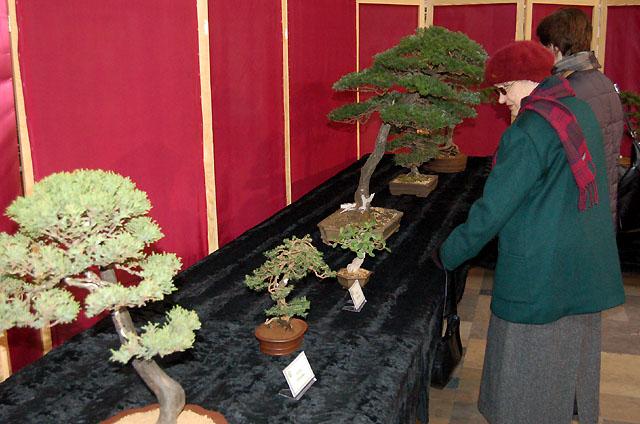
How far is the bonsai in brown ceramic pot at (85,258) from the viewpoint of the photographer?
0.90 metres

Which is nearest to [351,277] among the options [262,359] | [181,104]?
[262,359]

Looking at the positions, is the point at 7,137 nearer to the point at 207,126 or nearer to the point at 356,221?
the point at 207,126

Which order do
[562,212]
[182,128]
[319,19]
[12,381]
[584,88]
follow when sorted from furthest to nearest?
[319,19] → [182,128] → [584,88] → [562,212] → [12,381]

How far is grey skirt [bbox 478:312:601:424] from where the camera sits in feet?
5.08

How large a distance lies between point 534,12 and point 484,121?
858 mm

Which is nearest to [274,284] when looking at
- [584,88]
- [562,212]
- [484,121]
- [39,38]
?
[562,212]

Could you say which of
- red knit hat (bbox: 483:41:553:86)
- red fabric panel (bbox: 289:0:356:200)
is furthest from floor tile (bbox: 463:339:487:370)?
red knit hat (bbox: 483:41:553:86)

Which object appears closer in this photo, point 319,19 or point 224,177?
point 224,177

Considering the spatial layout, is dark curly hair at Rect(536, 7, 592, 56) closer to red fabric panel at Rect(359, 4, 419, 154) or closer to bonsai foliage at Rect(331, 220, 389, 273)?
bonsai foliage at Rect(331, 220, 389, 273)

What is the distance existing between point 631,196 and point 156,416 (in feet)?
8.52

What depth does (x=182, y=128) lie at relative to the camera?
2.18 metres

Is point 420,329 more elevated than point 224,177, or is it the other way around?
point 224,177

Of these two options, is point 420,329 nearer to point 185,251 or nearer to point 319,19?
point 185,251

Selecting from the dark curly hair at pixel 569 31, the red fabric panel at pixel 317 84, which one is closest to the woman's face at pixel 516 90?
the dark curly hair at pixel 569 31
